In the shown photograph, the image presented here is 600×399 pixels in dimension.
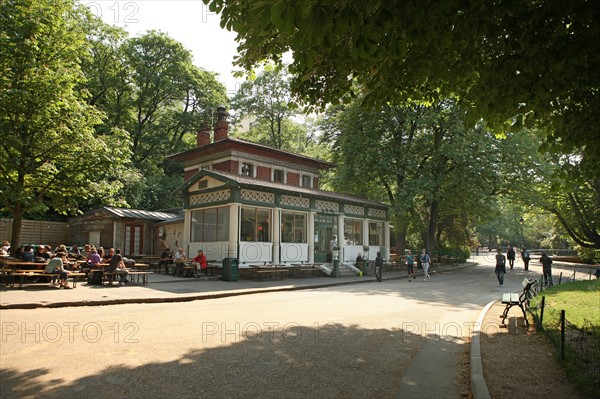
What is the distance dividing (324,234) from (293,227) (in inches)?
119

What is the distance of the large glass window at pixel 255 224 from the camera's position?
2305 cm

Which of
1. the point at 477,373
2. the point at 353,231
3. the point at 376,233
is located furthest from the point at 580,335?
the point at 376,233

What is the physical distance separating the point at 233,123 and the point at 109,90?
1478 centimetres

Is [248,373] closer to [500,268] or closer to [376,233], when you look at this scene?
[500,268]

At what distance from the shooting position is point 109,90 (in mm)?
40531

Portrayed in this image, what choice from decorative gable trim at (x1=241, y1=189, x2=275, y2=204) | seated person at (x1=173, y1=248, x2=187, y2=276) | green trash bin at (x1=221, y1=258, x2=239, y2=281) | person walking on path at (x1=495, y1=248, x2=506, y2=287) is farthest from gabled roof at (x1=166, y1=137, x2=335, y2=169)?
person walking on path at (x1=495, y1=248, x2=506, y2=287)

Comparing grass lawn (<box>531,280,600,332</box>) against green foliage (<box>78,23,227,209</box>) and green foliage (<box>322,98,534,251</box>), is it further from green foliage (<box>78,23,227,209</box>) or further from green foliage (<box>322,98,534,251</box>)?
green foliage (<box>78,23,227,209</box>)

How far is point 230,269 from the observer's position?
2048cm

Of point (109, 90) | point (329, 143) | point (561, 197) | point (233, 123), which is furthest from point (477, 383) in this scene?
point (233, 123)

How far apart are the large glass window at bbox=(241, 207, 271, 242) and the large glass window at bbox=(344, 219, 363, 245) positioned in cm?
763

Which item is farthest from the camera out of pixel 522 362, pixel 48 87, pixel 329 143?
pixel 329 143

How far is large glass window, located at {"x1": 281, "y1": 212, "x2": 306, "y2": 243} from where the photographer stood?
2536 centimetres

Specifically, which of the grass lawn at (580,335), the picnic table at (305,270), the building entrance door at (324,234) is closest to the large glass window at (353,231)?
the building entrance door at (324,234)

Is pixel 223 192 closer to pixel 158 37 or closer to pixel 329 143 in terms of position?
pixel 329 143
